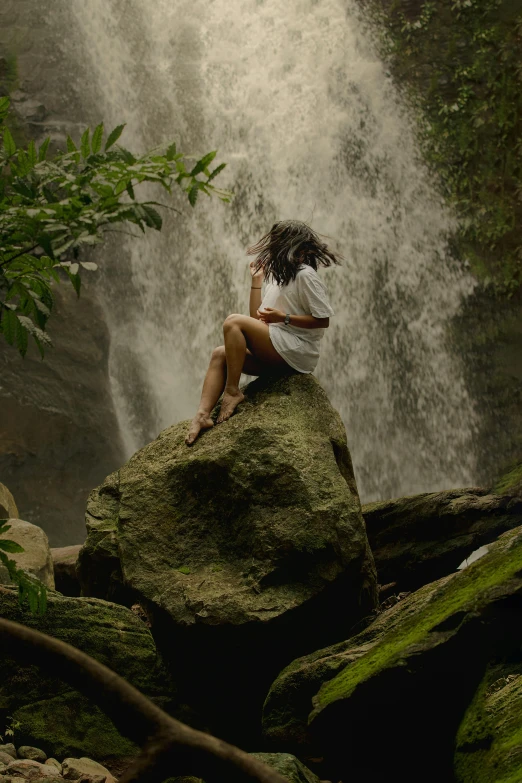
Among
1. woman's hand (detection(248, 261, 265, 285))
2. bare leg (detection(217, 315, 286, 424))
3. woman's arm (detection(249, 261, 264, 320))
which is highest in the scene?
woman's hand (detection(248, 261, 265, 285))

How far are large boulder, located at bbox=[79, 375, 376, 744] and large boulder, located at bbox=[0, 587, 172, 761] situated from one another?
0.53 feet

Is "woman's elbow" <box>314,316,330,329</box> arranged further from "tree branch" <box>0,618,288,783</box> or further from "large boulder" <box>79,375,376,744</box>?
"tree branch" <box>0,618,288,783</box>

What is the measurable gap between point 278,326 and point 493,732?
9.59 ft

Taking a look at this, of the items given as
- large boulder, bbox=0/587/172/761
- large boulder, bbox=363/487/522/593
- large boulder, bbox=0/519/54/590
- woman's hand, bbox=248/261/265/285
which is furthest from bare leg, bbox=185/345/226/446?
large boulder, bbox=363/487/522/593

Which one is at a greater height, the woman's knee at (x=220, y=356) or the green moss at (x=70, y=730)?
the woman's knee at (x=220, y=356)

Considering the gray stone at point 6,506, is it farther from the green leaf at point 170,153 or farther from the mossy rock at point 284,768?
the green leaf at point 170,153

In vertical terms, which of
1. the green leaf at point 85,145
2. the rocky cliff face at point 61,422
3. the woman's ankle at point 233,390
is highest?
the rocky cliff face at point 61,422

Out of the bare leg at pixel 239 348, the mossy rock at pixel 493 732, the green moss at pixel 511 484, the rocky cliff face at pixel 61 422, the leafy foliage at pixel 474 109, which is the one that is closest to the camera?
the mossy rock at pixel 493 732

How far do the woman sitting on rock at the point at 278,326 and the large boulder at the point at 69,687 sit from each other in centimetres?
126

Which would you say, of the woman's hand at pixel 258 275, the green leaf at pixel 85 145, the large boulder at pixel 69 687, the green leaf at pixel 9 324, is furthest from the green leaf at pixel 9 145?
the woman's hand at pixel 258 275

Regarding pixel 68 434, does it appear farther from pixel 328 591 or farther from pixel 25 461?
pixel 328 591

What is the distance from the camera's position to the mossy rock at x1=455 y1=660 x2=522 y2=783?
118 inches

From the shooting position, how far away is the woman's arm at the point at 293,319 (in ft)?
17.7

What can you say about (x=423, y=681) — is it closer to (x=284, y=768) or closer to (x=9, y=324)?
(x=284, y=768)
